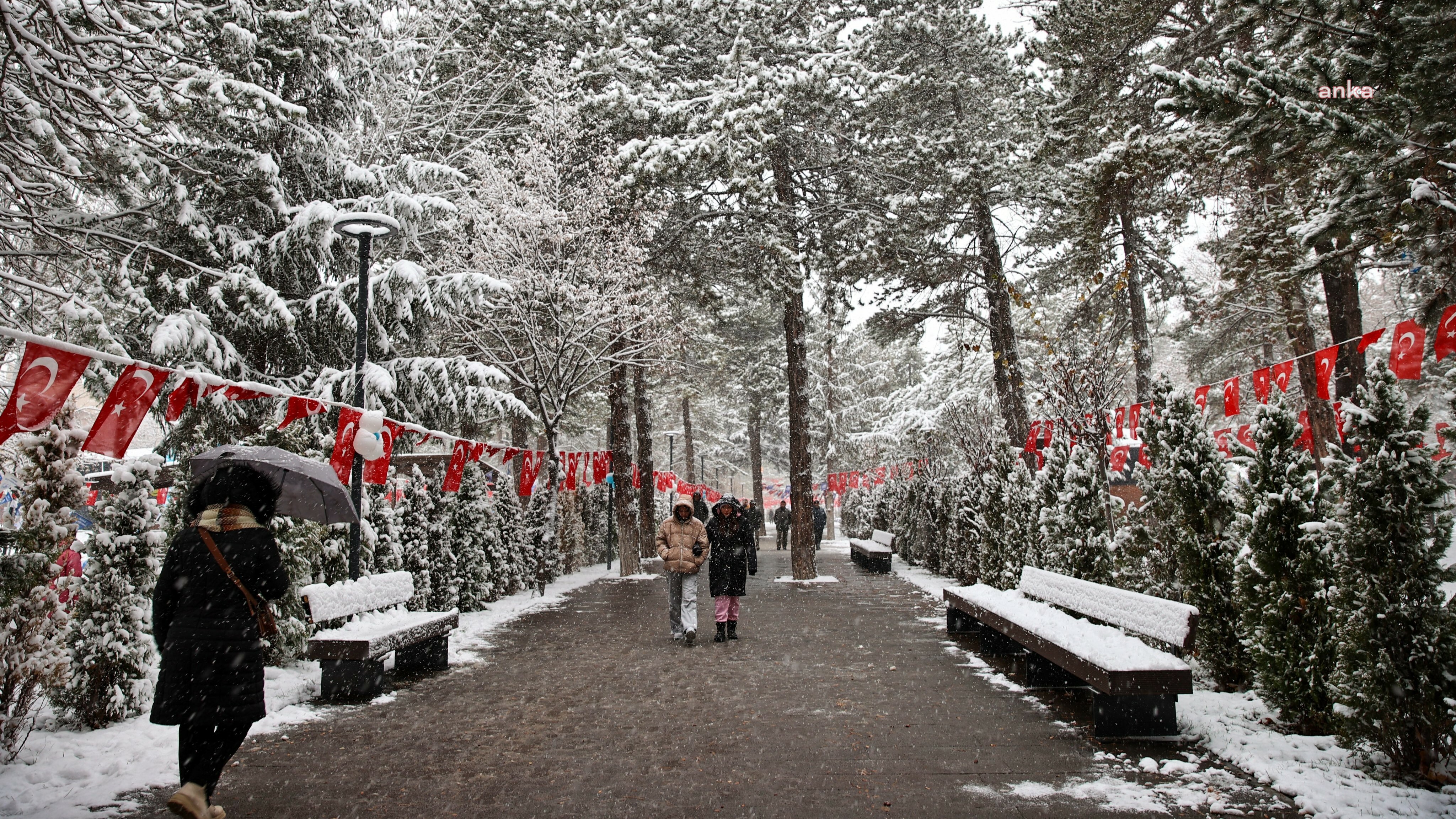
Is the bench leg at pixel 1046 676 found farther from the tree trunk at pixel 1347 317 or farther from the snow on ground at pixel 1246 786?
the tree trunk at pixel 1347 317

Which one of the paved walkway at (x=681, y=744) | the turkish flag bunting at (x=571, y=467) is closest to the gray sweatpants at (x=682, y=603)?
the paved walkway at (x=681, y=744)

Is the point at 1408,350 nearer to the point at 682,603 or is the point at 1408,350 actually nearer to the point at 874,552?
the point at 682,603

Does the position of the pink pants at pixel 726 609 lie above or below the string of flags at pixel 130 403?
below

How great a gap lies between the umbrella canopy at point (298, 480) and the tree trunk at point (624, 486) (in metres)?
12.5

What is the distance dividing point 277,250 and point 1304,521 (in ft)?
48.3

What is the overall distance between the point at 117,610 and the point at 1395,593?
314 inches

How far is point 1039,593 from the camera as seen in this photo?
805 centimetres

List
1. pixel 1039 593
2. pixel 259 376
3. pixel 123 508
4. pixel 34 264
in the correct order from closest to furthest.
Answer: pixel 123 508
pixel 1039 593
pixel 34 264
pixel 259 376

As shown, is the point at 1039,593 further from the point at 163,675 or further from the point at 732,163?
the point at 732,163

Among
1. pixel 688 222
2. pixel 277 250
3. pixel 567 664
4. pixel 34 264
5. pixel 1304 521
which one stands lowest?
pixel 567 664

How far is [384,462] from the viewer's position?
381 inches

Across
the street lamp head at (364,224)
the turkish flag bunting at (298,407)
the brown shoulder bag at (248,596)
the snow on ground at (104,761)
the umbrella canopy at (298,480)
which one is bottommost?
the snow on ground at (104,761)

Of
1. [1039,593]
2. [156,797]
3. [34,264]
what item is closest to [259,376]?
[34,264]

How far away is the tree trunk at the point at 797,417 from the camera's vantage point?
16766 mm
